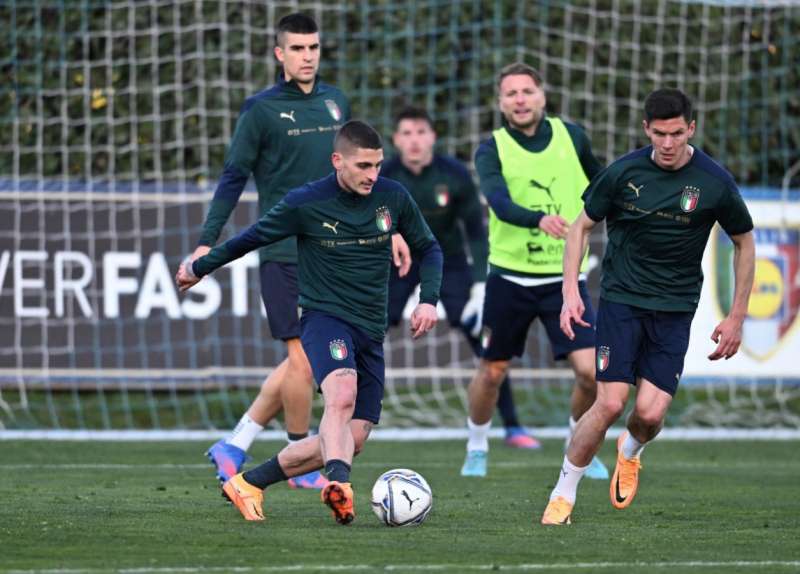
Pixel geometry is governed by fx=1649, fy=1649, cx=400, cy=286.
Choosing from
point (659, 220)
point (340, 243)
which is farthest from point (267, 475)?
point (659, 220)

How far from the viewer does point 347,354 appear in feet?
23.8

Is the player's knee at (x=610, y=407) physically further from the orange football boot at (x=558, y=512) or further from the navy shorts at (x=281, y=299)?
the navy shorts at (x=281, y=299)

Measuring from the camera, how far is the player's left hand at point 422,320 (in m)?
7.22

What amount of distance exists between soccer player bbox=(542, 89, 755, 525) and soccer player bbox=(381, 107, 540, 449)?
13.8 ft

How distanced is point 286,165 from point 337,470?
8.13 ft

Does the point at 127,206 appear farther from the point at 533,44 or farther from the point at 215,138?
the point at 533,44

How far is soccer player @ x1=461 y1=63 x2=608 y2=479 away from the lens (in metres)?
9.29

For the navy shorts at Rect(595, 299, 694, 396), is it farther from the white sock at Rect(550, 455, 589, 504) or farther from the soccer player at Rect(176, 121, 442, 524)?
the soccer player at Rect(176, 121, 442, 524)

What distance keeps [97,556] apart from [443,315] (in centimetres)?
773

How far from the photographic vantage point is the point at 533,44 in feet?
49.8

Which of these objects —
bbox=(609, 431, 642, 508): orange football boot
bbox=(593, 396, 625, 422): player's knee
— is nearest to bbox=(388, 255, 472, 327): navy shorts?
bbox=(609, 431, 642, 508): orange football boot

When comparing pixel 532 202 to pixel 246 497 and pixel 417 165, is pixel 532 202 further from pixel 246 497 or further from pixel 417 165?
pixel 246 497

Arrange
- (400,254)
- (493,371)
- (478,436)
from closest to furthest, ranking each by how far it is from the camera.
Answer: (400,254), (493,371), (478,436)

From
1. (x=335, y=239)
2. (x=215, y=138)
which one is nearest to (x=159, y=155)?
(x=215, y=138)
